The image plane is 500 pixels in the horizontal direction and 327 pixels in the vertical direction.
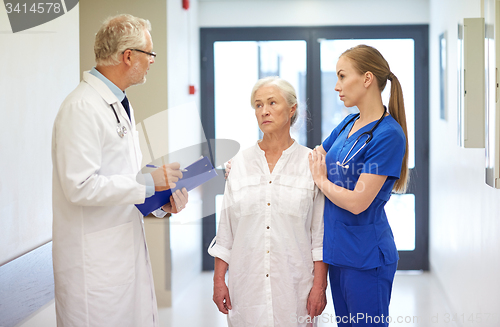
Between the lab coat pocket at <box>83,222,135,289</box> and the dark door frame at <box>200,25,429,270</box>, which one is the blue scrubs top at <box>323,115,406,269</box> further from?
the dark door frame at <box>200,25,429,270</box>

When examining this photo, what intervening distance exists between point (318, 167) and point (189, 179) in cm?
45

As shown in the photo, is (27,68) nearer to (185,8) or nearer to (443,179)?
(185,8)

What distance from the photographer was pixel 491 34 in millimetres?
1764

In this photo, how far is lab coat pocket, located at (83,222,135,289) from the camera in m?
1.50

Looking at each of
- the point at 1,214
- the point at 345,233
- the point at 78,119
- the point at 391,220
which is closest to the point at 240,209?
the point at 345,233

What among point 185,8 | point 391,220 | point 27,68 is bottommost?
point 391,220

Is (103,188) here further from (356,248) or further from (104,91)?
(356,248)

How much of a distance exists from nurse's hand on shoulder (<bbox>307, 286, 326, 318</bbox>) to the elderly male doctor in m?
0.56

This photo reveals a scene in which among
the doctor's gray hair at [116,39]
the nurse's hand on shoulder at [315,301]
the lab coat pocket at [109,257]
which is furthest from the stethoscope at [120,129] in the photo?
the nurse's hand on shoulder at [315,301]

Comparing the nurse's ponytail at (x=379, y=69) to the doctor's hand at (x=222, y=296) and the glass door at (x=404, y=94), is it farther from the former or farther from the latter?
the glass door at (x=404, y=94)

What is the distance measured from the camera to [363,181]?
1.56m

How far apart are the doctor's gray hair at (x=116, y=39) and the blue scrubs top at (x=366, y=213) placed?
82 centimetres

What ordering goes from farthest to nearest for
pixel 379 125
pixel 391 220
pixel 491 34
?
pixel 391 220 → pixel 491 34 → pixel 379 125

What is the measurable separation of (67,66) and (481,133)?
6.54 feet
